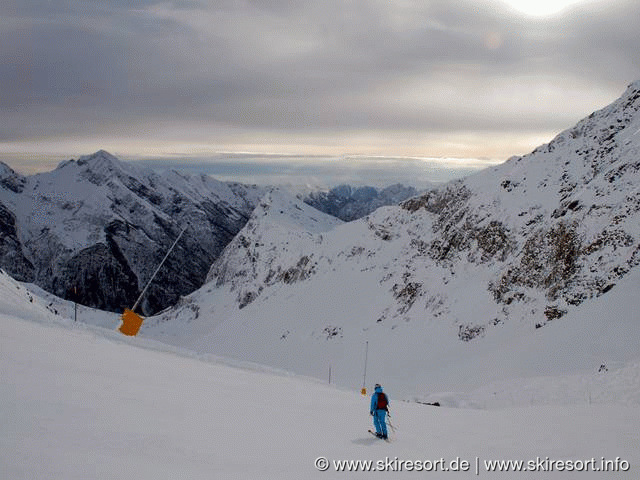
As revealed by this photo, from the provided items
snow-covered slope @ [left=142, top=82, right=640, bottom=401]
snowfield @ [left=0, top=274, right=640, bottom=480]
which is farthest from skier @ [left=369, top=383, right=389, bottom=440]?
snow-covered slope @ [left=142, top=82, right=640, bottom=401]

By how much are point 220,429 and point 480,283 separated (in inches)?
2261

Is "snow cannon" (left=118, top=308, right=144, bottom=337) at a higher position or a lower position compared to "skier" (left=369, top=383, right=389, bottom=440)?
lower

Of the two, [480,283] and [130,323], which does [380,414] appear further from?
[480,283]

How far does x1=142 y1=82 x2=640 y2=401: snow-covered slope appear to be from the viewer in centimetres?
4347

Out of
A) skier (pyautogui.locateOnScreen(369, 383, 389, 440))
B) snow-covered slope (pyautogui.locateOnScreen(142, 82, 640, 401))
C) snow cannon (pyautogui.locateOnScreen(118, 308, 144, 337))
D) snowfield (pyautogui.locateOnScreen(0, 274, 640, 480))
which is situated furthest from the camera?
snow-covered slope (pyautogui.locateOnScreen(142, 82, 640, 401))

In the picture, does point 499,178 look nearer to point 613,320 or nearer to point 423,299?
point 423,299

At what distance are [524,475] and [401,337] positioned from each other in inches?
2182

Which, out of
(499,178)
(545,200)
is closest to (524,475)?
(545,200)

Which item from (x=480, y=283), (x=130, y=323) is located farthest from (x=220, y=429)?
(x=480, y=283)

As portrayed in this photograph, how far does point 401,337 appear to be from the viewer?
64062mm

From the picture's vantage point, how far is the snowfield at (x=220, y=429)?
6.85 m

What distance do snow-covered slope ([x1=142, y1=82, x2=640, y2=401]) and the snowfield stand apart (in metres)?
20.8

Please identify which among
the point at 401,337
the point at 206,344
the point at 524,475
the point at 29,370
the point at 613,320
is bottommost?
the point at 206,344

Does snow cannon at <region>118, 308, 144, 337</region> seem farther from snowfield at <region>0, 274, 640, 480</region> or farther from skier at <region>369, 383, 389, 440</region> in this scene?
skier at <region>369, 383, 389, 440</region>
